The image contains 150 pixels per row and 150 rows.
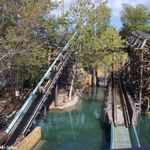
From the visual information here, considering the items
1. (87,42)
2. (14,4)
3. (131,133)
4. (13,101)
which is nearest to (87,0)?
(87,42)

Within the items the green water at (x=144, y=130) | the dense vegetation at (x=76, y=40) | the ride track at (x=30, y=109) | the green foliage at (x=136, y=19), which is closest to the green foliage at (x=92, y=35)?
the dense vegetation at (x=76, y=40)

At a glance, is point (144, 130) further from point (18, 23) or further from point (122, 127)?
point (18, 23)

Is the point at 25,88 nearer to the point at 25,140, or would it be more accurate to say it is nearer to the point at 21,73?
the point at 21,73

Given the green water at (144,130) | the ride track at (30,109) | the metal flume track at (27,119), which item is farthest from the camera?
the green water at (144,130)

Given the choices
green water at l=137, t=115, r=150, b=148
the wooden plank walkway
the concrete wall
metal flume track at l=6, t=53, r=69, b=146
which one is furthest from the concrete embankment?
the wooden plank walkway

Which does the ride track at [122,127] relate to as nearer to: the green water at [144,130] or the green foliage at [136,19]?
the green water at [144,130]
